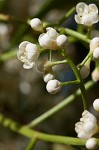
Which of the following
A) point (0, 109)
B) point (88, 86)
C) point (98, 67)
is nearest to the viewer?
point (98, 67)

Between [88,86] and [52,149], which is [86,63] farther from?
[52,149]

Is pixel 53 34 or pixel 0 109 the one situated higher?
pixel 0 109

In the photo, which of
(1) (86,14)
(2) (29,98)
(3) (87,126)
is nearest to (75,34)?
(1) (86,14)

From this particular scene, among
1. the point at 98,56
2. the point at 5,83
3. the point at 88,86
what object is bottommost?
the point at 98,56

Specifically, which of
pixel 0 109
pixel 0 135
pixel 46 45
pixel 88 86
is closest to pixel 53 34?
pixel 46 45

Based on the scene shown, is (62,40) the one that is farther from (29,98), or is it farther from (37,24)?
(29,98)

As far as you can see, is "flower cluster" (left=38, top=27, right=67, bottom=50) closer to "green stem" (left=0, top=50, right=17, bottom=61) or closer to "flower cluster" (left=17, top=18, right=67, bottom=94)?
"flower cluster" (left=17, top=18, right=67, bottom=94)
